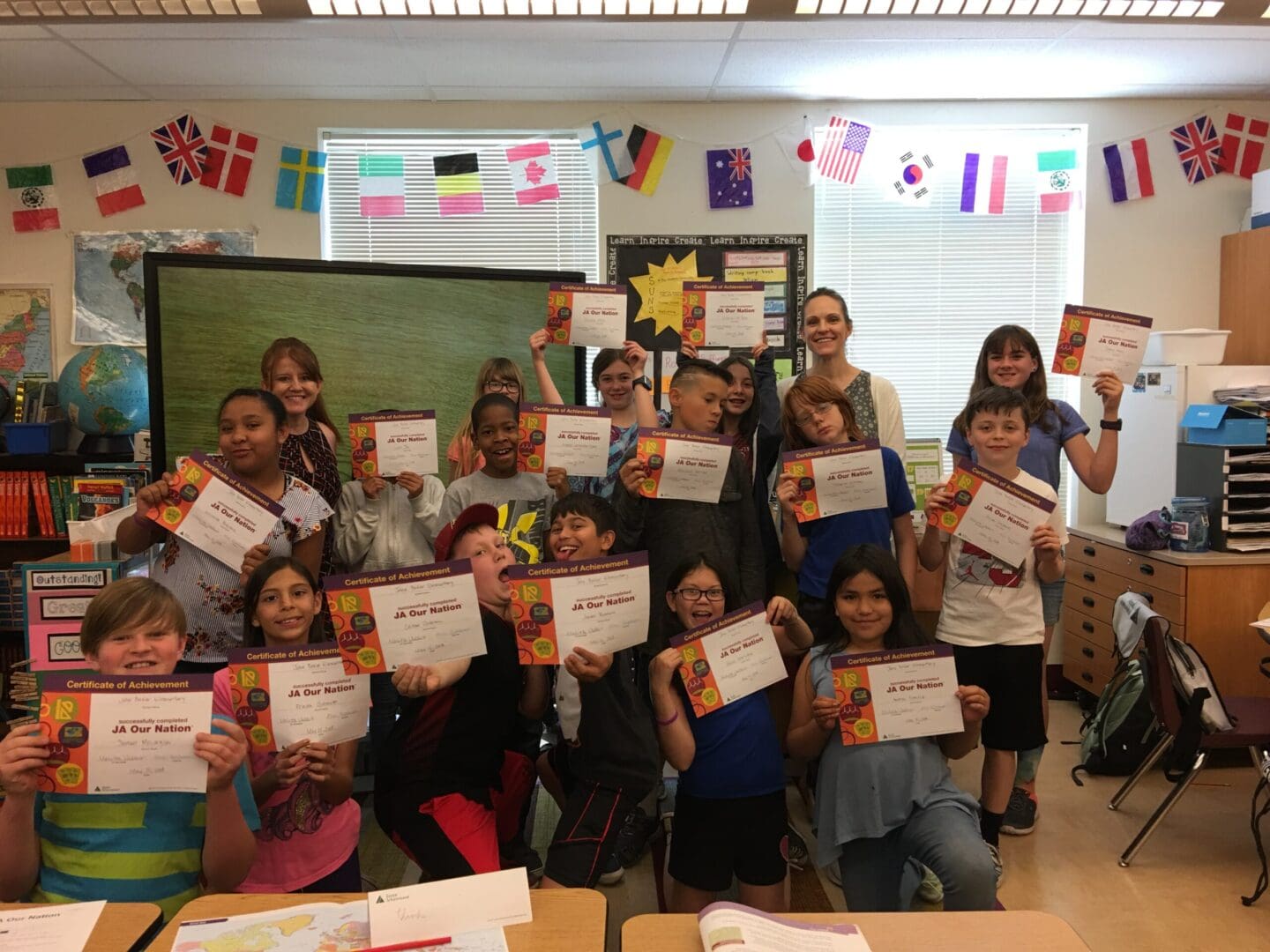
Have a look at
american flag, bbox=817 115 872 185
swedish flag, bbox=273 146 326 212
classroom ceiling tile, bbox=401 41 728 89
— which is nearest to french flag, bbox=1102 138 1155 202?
american flag, bbox=817 115 872 185

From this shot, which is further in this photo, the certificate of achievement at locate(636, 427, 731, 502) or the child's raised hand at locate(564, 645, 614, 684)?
the certificate of achievement at locate(636, 427, 731, 502)

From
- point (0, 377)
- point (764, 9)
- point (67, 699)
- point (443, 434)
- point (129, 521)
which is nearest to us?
point (67, 699)

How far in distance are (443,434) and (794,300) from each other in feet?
6.53

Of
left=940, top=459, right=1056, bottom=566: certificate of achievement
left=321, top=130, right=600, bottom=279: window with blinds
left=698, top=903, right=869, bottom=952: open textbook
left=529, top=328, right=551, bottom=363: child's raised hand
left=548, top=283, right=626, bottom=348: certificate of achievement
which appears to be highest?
left=321, top=130, right=600, bottom=279: window with blinds

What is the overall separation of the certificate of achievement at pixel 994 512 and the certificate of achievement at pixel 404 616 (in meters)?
1.25

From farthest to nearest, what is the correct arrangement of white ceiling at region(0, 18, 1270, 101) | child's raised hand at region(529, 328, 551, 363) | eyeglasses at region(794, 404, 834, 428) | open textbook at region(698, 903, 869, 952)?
white ceiling at region(0, 18, 1270, 101) < child's raised hand at region(529, 328, 551, 363) < eyeglasses at region(794, 404, 834, 428) < open textbook at region(698, 903, 869, 952)

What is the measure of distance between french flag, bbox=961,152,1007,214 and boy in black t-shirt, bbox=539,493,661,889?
10.5 feet

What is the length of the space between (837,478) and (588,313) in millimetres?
934

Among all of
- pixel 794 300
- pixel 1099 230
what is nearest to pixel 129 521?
pixel 794 300

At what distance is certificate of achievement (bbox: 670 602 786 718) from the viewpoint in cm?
187

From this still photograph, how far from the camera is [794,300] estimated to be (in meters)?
4.45

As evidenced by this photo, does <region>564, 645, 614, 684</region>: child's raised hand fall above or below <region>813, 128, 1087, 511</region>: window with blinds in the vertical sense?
below

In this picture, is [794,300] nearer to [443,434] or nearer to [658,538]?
[443,434]

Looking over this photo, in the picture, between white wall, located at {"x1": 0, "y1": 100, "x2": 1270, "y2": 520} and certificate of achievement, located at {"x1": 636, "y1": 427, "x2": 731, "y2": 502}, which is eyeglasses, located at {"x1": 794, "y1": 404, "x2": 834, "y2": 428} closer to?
certificate of achievement, located at {"x1": 636, "y1": 427, "x2": 731, "y2": 502}
